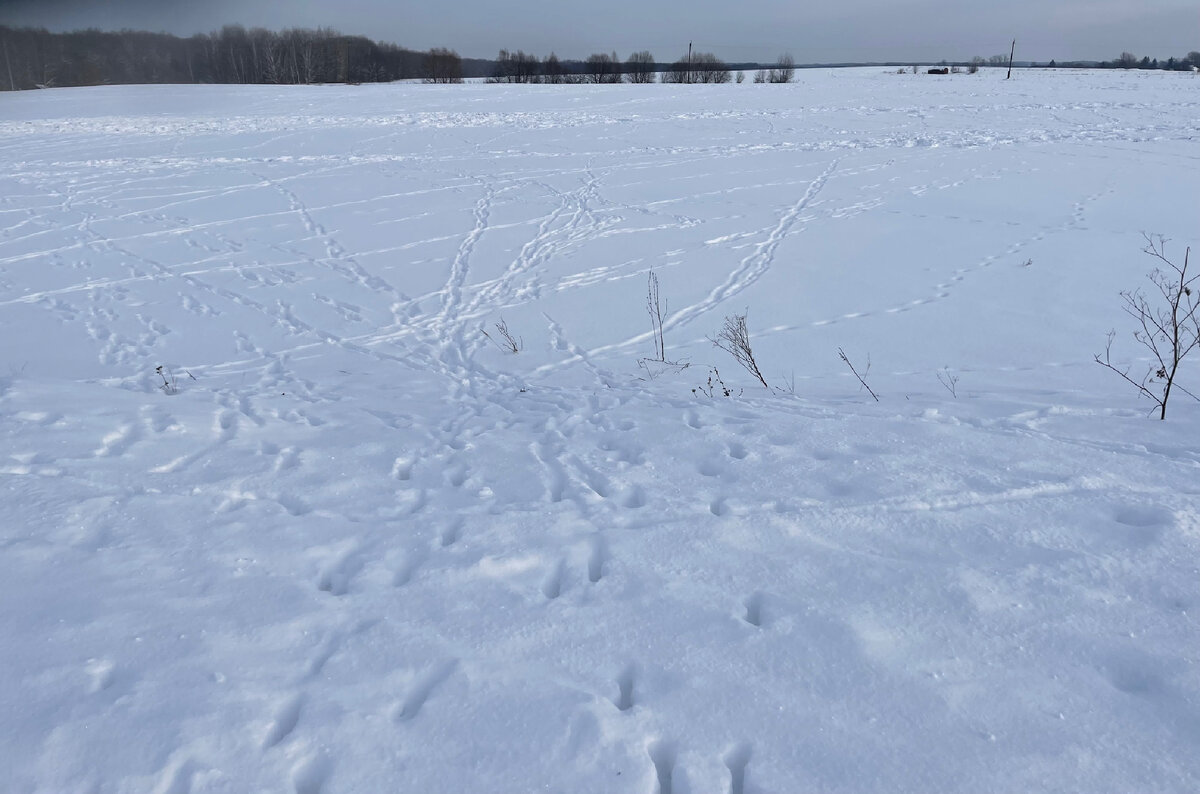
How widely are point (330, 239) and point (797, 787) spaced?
33.7 feet

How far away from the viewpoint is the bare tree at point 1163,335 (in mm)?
4758

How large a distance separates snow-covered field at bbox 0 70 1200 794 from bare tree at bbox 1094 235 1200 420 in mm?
170

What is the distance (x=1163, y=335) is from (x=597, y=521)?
5660mm

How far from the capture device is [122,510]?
11.9 ft

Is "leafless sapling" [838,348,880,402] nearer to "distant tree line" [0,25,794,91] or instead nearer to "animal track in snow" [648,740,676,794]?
"animal track in snow" [648,740,676,794]

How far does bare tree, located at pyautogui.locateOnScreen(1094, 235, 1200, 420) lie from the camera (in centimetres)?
476

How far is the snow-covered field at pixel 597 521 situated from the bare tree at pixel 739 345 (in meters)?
0.15

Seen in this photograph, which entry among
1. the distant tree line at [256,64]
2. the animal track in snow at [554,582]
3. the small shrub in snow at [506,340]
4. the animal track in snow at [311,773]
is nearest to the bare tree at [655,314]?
the small shrub in snow at [506,340]

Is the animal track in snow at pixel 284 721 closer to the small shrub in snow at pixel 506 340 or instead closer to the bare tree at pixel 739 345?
the bare tree at pixel 739 345

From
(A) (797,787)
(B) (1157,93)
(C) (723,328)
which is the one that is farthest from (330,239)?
(B) (1157,93)

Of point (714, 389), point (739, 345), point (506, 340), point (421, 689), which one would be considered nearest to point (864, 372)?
point (739, 345)

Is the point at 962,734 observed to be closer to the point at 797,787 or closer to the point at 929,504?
the point at 797,787

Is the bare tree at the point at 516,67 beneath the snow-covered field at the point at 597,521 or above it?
above

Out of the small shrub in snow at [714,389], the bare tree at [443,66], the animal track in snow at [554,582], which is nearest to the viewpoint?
the animal track in snow at [554,582]
